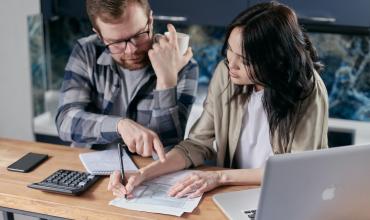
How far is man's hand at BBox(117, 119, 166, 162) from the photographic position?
163cm

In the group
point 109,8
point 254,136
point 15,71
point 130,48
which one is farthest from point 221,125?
point 15,71

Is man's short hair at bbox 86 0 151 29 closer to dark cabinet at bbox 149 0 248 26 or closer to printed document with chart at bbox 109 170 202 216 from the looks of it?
printed document with chart at bbox 109 170 202 216

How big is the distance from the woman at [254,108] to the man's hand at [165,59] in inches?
5.9

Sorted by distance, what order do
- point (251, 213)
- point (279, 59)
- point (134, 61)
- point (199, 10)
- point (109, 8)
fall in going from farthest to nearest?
1. point (199, 10)
2. point (134, 61)
3. point (109, 8)
4. point (279, 59)
5. point (251, 213)

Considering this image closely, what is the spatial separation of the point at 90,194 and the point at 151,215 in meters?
0.21

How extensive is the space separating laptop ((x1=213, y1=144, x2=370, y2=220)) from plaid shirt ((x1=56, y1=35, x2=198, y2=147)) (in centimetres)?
73

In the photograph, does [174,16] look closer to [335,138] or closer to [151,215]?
[335,138]

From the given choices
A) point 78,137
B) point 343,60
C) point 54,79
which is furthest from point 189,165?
point 54,79

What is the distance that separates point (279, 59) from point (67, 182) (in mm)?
707

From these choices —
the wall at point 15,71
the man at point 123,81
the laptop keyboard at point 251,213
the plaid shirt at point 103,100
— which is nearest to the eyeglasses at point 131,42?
the man at point 123,81

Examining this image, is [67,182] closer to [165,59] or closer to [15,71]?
[165,59]

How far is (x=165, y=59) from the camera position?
1.87m

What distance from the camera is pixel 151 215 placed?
137cm

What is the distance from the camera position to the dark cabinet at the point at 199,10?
261 cm
